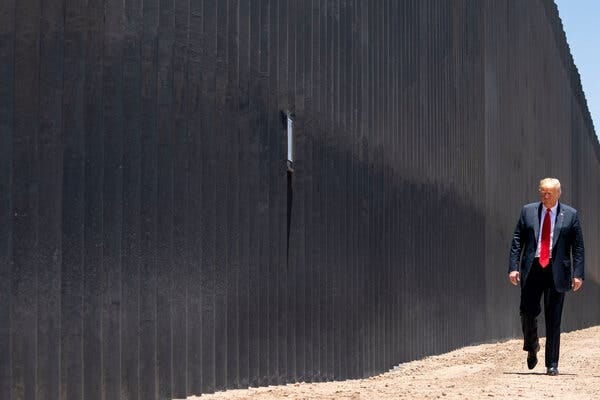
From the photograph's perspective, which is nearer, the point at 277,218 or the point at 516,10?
the point at 277,218

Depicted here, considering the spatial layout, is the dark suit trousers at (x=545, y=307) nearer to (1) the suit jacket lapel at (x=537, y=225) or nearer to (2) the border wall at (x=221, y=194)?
(1) the suit jacket lapel at (x=537, y=225)

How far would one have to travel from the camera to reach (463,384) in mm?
10109

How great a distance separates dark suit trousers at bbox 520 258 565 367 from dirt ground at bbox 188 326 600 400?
0.87 ft

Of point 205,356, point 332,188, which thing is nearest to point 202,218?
point 205,356

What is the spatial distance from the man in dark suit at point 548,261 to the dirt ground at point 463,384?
0.50 meters

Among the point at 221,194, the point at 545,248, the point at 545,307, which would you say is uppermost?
the point at 221,194

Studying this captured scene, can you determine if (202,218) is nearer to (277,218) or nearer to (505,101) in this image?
(277,218)

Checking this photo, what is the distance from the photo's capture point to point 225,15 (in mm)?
8641

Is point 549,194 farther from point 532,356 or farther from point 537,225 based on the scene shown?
point 532,356

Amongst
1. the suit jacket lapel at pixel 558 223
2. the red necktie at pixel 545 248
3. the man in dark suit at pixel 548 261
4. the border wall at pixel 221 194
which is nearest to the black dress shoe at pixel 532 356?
the man in dark suit at pixel 548 261

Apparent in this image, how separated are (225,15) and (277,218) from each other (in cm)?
172

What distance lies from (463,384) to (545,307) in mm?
1577

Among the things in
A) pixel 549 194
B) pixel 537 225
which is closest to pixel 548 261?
pixel 537 225

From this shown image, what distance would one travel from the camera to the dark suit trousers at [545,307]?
435 inches
